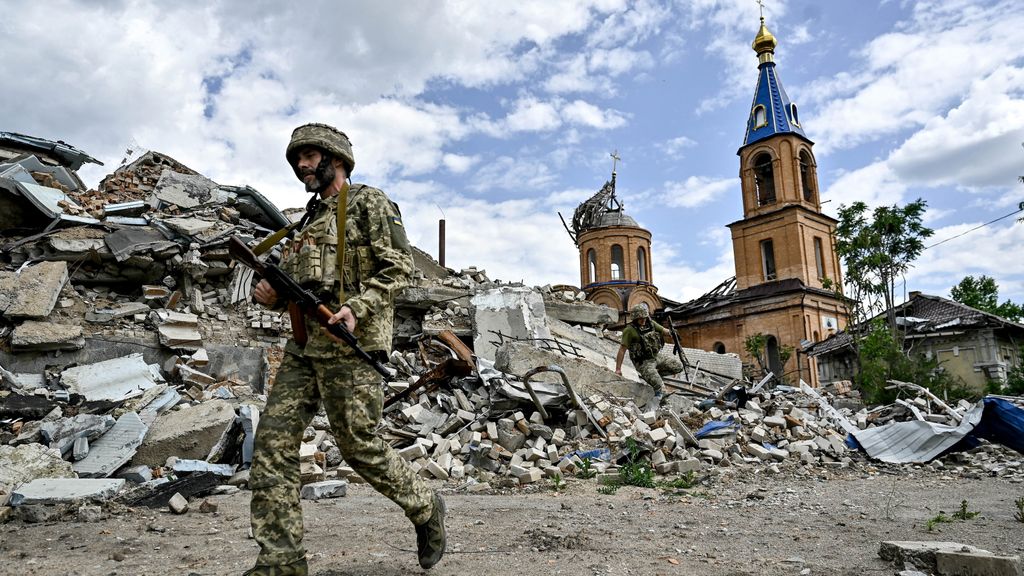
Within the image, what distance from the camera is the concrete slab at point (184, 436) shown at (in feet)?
19.4

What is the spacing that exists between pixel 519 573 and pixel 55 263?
8.69m

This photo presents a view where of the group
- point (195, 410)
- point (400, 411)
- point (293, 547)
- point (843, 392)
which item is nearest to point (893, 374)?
Answer: point (843, 392)

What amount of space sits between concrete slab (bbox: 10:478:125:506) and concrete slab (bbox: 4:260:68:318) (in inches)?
180

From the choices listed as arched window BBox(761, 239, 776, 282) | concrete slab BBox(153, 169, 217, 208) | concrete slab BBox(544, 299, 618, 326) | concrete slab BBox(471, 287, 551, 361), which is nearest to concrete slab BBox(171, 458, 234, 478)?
concrete slab BBox(471, 287, 551, 361)

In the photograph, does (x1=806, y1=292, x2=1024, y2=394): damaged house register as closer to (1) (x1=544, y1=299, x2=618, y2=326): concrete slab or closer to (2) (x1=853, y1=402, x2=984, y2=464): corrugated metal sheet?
(1) (x1=544, y1=299, x2=618, y2=326): concrete slab

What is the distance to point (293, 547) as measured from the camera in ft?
Result: 7.62

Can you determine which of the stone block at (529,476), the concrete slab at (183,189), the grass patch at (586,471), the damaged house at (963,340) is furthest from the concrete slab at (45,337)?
the damaged house at (963,340)

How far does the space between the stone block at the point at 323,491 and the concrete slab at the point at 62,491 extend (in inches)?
51.3

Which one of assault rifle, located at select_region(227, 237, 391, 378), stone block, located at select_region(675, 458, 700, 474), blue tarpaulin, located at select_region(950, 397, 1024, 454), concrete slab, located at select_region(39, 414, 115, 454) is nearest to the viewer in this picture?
assault rifle, located at select_region(227, 237, 391, 378)

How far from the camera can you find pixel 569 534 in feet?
11.3

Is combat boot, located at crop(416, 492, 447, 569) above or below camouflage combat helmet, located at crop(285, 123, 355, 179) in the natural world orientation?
below

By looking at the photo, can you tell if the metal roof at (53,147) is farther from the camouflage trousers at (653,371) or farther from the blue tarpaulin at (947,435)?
the blue tarpaulin at (947,435)

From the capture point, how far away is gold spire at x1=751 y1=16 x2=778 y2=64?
31406 millimetres

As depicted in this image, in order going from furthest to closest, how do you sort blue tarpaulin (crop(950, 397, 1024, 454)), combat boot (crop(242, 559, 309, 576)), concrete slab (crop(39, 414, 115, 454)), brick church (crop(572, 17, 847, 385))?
brick church (crop(572, 17, 847, 385)) < blue tarpaulin (crop(950, 397, 1024, 454)) < concrete slab (crop(39, 414, 115, 454)) < combat boot (crop(242, 559, 309, 576))
